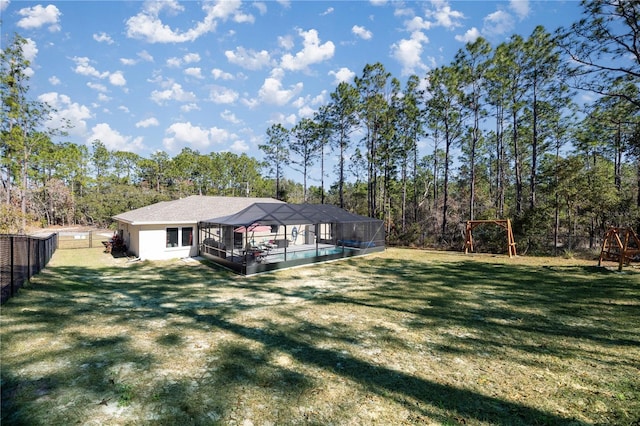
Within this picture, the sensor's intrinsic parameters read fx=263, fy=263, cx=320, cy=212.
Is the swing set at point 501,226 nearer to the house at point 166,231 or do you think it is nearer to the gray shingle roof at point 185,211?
the gray shingle roof at point 185,211

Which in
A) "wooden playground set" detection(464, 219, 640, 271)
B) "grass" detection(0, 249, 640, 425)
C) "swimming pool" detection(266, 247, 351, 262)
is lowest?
"grass" detection(0, 249, 640, 425)

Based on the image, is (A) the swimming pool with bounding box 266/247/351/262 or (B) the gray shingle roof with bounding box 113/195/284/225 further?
(B) the gray shingle roof with bounding box 113/195/284/225

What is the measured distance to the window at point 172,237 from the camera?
14383 millimetres

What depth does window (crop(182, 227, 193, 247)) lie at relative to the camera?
584 inches

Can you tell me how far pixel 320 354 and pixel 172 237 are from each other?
12778 millimetres

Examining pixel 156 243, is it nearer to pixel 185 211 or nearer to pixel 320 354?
pixel 185 211

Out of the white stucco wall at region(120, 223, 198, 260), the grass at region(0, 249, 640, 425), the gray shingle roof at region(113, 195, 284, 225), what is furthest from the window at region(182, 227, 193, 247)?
the grass at region(0, 249, 640, 425)

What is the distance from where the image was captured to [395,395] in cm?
364

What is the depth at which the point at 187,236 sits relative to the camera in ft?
49.1

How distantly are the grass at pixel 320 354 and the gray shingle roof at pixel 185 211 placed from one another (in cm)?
479

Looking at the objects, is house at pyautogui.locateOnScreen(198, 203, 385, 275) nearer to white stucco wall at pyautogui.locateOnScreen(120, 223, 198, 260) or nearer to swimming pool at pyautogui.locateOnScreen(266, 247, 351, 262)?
swimming pool at pyautogui.locateOnScreen(266, 247, 351, 262)

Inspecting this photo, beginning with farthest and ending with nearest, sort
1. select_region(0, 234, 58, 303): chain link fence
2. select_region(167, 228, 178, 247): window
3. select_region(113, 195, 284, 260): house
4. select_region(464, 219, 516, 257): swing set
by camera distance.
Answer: select_region(464, 219, 516, 257): swing set < select_region(167, 228, 178, 247): window < select_region(113, 195, 284, 260): house < select_region(0, 234, 58, 303): chain link fence

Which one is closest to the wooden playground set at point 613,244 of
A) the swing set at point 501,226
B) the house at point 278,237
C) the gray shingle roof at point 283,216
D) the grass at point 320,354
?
the swing set at point 501,226

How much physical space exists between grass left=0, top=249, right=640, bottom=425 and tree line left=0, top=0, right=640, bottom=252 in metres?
9.00
